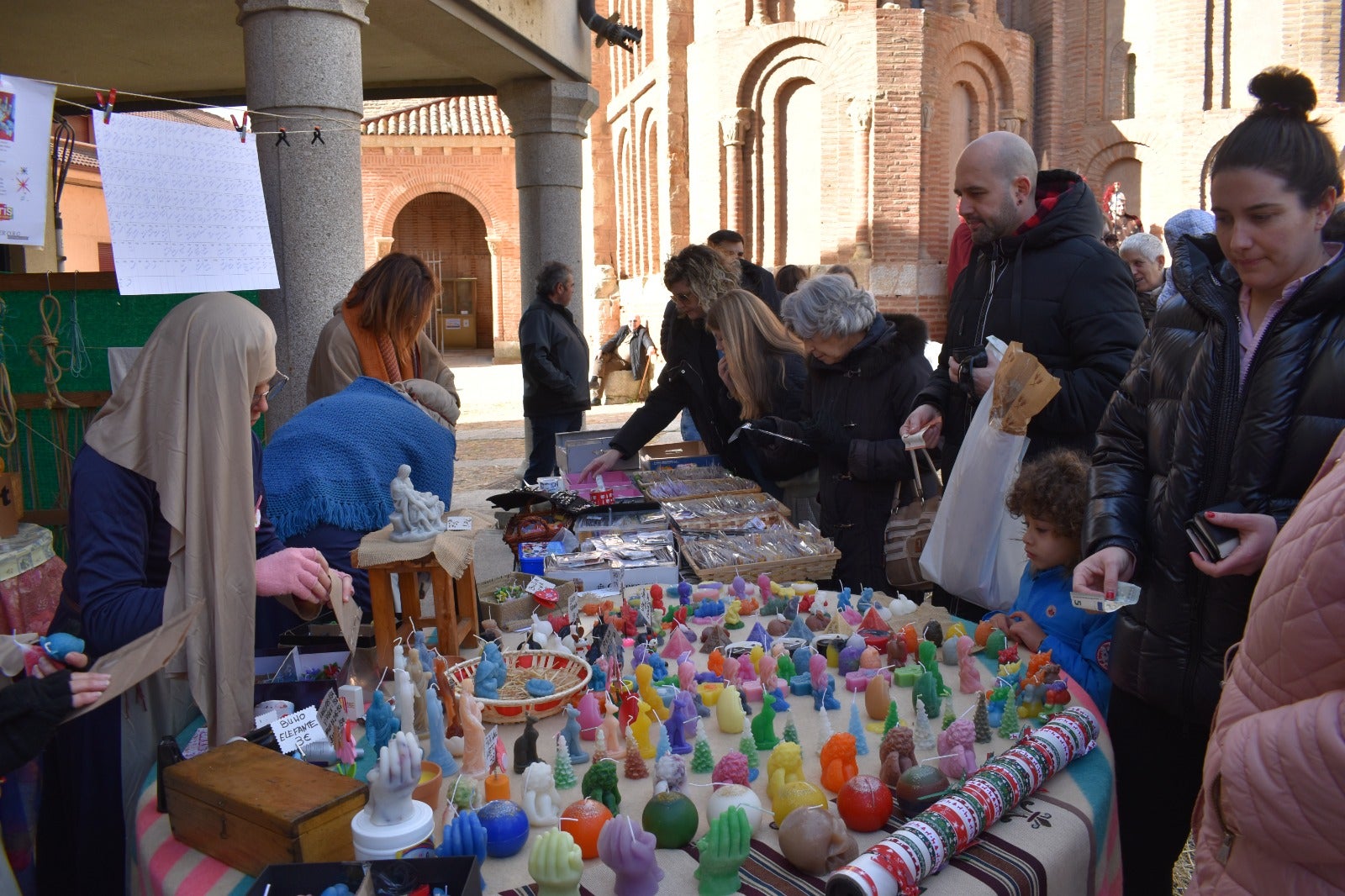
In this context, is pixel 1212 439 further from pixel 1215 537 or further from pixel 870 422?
pixel 870 422

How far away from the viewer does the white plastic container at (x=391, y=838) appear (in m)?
1.52

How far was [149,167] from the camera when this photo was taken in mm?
3146

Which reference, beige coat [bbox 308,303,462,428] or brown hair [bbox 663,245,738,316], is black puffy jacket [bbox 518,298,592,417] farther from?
beige coat [bbox 308,303,462,428]

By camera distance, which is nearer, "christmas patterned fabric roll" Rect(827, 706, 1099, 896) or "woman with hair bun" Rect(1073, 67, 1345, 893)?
"christmas patterned fabric roll" Rect(827, 706, 1099, 896)

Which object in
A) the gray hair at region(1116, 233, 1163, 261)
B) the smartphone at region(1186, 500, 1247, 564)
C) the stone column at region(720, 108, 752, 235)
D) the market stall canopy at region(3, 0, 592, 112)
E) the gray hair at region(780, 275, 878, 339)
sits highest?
the stone column at region(720, 108, 752, 235)

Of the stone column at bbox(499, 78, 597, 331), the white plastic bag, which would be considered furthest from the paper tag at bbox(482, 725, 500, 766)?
the stone column at bbox(499, 78, 597, 331)

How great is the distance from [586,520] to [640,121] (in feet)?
62.5

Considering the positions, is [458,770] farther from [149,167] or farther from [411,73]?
[411,73]

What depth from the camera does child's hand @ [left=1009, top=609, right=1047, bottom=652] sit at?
2.53m

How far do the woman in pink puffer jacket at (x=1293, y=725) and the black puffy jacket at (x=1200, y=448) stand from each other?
0.62 meters

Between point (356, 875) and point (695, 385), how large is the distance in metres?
3.80

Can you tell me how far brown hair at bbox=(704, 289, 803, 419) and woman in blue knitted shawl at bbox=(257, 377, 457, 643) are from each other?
1814 millimetres

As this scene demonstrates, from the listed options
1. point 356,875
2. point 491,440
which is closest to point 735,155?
point 491,440

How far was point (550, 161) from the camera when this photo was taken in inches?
324
